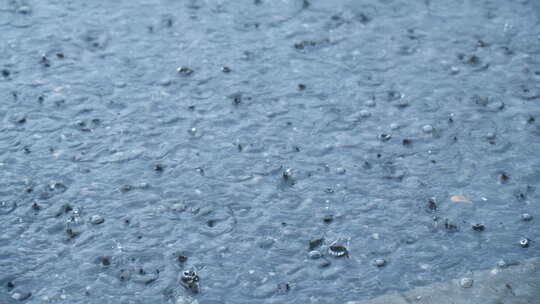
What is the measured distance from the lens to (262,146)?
6.65 m

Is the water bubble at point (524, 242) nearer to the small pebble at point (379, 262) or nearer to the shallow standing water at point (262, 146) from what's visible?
the shallow standing water at point (262, 146)

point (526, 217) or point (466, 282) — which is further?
point (526, 217)

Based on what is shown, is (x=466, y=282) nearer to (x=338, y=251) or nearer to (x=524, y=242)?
(x=524, y=242)

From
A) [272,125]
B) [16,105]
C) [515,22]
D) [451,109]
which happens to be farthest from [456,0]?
[16,105]

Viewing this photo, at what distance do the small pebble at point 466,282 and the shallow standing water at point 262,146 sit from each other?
0.11 m

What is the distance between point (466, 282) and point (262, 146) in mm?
2093

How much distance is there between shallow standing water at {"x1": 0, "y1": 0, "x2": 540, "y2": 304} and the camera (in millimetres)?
5488

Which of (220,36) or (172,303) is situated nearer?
(172,303)

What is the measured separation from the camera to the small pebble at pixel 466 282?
5.25 metres

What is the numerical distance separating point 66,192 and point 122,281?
109 cm

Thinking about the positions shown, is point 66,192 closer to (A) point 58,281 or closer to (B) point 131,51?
(A) point 58,281

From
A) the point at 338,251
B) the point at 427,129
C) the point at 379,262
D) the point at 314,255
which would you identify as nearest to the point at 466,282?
the point at 379,262

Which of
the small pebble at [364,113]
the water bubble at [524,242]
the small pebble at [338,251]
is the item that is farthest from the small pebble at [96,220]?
the water bubble at [524,242]

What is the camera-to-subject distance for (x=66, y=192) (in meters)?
6.11
